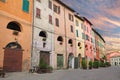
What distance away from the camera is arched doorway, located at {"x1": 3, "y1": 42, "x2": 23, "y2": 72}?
22.2 meters

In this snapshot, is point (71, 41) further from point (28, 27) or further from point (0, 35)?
point (0, 35)

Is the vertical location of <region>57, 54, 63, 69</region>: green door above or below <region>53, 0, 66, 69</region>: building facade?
below

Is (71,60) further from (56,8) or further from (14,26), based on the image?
(14,26)

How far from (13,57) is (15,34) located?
289 cm

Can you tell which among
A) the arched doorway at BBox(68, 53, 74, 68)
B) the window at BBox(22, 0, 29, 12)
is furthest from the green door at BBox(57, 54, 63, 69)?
the window at BBox(22, 0, 29, 12)

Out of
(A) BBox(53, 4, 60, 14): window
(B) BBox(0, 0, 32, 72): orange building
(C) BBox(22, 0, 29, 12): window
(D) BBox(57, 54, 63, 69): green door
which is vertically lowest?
(D) BBox(57, 54, 63, 69): green door

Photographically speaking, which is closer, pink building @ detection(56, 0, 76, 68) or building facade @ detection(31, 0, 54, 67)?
building facade @ detection(31, 0, 54, 67)

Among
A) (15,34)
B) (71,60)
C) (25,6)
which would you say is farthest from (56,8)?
(15,34)

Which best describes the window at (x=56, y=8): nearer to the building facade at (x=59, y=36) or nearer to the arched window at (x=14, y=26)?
the building facade at (x=59, y=36)

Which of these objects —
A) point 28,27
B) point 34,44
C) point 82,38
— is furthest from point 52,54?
point 82,38

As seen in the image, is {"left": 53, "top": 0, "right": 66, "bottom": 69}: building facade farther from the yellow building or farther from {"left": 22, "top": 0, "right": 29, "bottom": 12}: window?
{"left": 22, "top": 0, "right": 29, "bottom": 12}: window

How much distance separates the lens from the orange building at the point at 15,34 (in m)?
21.9

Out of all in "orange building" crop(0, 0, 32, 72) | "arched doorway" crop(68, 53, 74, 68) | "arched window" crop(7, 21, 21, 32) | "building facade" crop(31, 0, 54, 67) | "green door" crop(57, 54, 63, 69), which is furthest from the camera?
"arched doorway" crop(68, 53, 74, 68)

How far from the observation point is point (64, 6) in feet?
126
